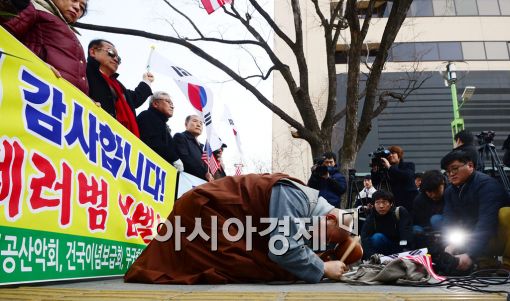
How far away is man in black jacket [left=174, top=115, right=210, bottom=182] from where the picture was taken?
4.82 m

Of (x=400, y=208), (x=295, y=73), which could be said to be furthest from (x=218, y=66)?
(x=295, y=73)

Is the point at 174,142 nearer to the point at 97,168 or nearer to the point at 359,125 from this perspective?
the point at 97,168

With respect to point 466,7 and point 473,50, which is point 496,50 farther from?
point 466,7

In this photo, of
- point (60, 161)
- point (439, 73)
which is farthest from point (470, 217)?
point (439, 73)

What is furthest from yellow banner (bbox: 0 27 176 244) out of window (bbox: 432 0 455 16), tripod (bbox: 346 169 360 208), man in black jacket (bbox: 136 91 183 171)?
window (bbox: 432 0 455 16)

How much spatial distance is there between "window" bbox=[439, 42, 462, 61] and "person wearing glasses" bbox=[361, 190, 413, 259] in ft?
55.2

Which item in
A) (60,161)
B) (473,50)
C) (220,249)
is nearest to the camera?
(60,161)

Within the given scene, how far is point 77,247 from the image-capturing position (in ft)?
8.11

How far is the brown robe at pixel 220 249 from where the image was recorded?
2.59 metres

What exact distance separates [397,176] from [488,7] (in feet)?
64.0

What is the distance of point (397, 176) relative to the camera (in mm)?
5023

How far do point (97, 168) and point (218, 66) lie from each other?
544 centimetres

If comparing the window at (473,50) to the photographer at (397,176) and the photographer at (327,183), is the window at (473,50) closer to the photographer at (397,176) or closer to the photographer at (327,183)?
the photographer at (397,176)

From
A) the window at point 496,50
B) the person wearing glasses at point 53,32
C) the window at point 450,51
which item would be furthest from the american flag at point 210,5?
the window at point 496,50
